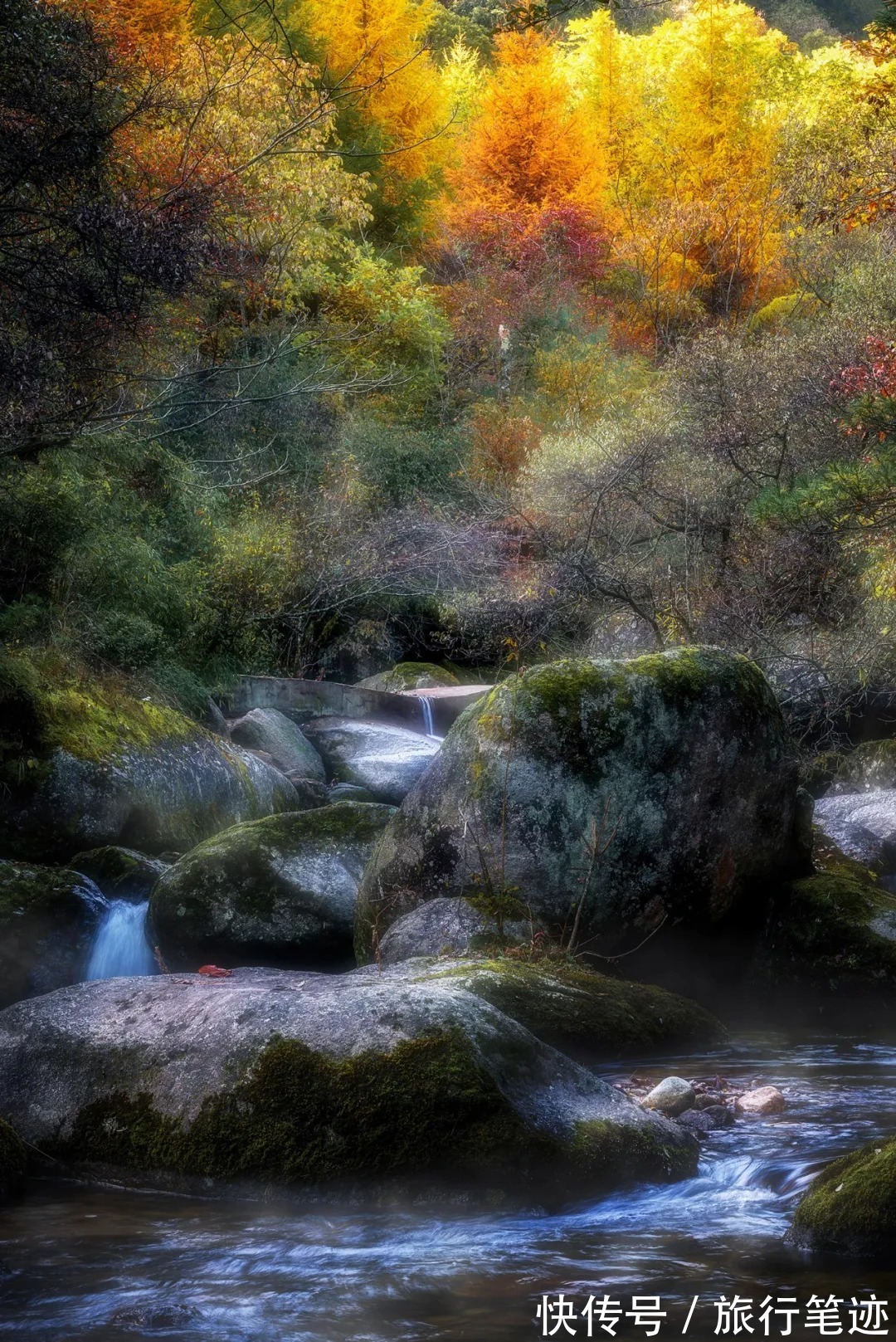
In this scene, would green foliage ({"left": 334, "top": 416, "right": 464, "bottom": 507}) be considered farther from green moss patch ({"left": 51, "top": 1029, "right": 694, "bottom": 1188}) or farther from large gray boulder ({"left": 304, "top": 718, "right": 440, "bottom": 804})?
green moss patch ({"left": 51, "top": 1029, "right": 694, "bottom": 1188})

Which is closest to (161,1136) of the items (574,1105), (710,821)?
(574,1105)

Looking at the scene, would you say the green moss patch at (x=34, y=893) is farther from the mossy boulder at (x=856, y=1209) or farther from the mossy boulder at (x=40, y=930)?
the mossy boulder at (x=856, y=1209)

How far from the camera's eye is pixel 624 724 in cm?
822

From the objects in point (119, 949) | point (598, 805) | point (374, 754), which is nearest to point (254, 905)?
point (119, 949)

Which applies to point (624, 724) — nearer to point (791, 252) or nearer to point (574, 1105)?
point (574, 1105)

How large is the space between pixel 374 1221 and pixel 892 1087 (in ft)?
10.9

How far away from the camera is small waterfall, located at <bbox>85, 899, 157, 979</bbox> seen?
30.9 ft

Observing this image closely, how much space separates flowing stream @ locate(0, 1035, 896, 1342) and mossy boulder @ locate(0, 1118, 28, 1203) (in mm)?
82

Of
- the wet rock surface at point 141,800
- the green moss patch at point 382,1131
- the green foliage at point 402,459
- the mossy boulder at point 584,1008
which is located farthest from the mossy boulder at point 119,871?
the green foliage at point 402,459

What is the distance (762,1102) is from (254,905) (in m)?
4.24

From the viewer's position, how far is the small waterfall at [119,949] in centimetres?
941

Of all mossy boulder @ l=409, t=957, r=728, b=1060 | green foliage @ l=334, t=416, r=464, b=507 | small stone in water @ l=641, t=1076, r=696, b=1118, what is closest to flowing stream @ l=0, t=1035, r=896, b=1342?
small stone in water @ l=641, t=1076, r=696, b=1118

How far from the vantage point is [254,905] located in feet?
30.1

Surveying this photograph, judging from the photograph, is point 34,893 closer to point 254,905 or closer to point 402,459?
point 254,905
